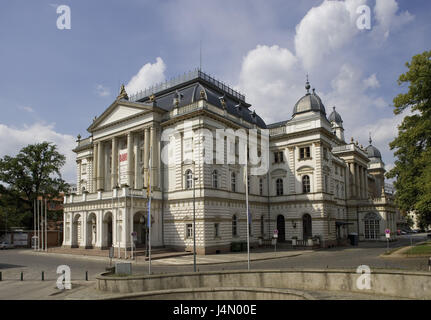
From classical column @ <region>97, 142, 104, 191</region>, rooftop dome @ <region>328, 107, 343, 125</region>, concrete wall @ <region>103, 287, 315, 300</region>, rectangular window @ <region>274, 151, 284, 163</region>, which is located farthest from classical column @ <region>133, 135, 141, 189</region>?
rooftop dome @ <region>328, 107, 343, 125</region>

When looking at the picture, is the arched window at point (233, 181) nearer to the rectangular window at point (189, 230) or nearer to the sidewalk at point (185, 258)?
the rectangular window at point (189, 230)

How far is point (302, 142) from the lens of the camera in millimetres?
48688

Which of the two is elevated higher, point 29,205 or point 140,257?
point 29,205

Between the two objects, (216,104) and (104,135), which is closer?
(216,104)

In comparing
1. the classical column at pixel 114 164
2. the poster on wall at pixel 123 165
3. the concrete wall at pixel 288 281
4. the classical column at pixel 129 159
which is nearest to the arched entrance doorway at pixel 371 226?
the classical column at pixel 129 159

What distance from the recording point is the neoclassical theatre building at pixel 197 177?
4025cm

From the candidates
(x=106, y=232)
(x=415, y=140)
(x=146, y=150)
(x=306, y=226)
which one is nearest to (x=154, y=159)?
(x=146, y=150)

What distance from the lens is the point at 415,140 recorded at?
30594 mm

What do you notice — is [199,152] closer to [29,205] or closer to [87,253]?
[87,253]

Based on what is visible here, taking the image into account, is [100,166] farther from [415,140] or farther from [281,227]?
[415,140]

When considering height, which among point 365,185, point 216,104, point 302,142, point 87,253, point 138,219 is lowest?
point 87,253
